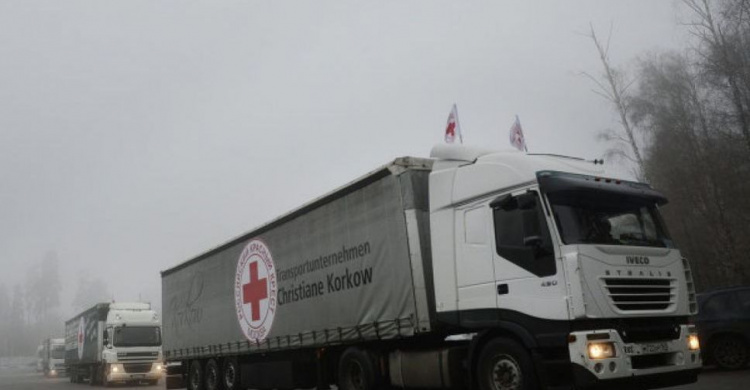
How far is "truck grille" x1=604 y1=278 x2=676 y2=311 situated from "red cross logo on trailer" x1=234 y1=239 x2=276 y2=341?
723cm

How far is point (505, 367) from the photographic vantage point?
742 centimetres

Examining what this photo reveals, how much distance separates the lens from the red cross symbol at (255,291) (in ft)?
42.1

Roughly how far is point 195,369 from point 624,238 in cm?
1254

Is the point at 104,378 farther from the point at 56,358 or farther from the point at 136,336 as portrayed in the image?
the point at 56,358

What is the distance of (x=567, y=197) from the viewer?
23.9ft

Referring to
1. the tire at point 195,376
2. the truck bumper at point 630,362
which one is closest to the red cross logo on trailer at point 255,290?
the tire at point 195,376

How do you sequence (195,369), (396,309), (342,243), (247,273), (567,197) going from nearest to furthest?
(567,197) < (396,309) < (342,243) < (247,273) < (195,369)

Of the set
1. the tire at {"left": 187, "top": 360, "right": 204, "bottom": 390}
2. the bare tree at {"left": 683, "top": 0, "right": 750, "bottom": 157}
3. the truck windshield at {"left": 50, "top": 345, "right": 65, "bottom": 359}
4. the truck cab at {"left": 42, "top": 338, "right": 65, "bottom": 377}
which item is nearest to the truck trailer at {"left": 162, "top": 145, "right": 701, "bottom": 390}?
the tire at {"left": 187, "top": 360, "right": 204, "bottom": 390}

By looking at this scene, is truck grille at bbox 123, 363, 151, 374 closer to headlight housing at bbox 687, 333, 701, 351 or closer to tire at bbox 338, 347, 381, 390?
tire at bbox 338, 347, 381, 390

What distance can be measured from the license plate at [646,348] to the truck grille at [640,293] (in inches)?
16.5

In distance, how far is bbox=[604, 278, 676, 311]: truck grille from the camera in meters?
6.91

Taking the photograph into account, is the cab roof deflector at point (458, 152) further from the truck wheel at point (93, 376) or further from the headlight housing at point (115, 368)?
the truck wheel at point (93, 376)

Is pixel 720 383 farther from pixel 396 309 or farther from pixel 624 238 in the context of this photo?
pixel 396 309

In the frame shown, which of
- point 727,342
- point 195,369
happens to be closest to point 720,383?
point 727,342
